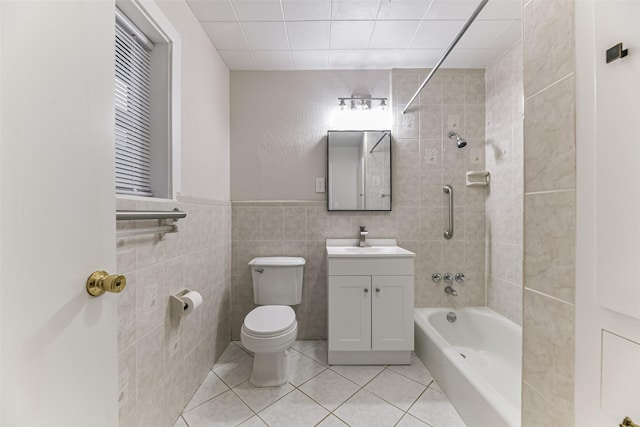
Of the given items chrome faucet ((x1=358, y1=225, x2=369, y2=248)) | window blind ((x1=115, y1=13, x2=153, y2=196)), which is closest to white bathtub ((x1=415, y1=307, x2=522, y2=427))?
chrome faucet ((x1=358, y1=225, x2=369, y2=248))

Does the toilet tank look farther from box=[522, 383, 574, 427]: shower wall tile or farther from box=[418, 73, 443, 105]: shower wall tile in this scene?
box=[418, 73, 443, 105]: shower wall tile

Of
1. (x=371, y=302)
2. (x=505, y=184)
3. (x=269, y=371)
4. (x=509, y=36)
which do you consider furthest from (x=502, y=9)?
(x=269, y=371)

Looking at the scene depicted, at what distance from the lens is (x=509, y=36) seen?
1.78m

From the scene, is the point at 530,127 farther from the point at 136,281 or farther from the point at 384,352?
the point at 384,352

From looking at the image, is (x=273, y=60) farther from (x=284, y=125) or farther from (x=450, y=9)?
(x=450, y=9)

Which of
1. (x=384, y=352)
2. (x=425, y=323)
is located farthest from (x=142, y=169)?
(x=425, y=323)

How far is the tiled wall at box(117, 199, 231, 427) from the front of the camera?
3.22 ft

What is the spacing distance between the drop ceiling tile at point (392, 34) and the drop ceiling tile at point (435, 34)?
0.18 feet

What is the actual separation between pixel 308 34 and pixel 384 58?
666 mm

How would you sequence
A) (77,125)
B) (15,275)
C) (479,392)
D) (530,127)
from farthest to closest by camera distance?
(479,392) → (530,127) → (77,125) → (15,275)

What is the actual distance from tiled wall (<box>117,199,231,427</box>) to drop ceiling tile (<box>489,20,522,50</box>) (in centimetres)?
238

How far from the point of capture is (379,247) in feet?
6.93

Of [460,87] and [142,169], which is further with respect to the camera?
[460,87]

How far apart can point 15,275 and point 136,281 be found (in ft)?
2.37
